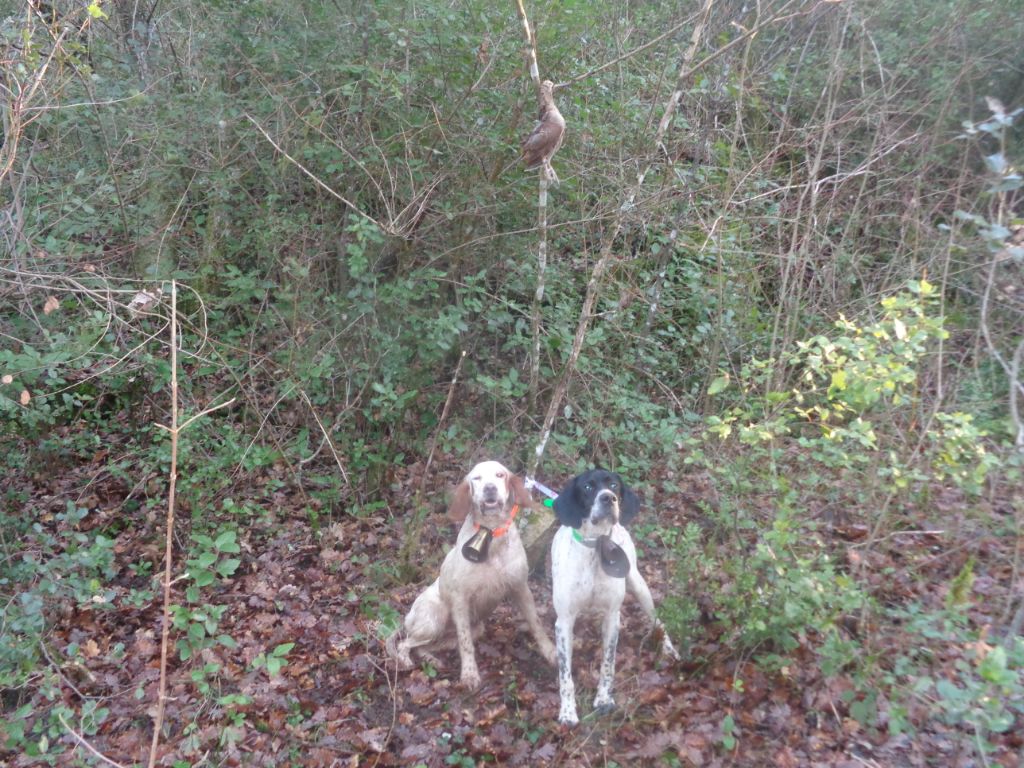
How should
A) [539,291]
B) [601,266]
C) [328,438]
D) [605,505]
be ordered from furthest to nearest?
1. [328,438]
2. [539,291]
3. [601,266]
4. [605,505]

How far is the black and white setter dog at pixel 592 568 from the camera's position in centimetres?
360

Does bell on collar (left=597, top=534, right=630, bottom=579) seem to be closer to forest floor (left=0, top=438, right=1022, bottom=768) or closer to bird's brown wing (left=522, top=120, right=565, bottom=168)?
forest floor (left=0, top=438, right=1022, bottom=768)

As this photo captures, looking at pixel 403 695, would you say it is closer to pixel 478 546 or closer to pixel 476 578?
pixel 476 578

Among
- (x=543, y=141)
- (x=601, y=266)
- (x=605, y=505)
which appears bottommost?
(x=605, y=505)

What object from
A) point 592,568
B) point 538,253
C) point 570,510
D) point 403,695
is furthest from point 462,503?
point 538,253

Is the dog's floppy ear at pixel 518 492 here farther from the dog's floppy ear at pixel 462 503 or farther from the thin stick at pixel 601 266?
the thin stick at pixel 601 266

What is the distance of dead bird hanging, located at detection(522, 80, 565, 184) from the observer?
4.18 meters

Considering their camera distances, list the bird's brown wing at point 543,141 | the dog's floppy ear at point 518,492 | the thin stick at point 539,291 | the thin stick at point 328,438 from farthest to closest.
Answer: the thin stick at point 328,438 → the thin stick at point 539,291 → the bird's brown wing at point 543,141 → the dog's floppy ear at point 518,492

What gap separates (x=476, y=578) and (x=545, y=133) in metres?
2.23

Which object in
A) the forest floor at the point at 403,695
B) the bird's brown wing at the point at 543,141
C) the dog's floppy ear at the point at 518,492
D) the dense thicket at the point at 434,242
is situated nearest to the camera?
the forest floor at the point at 403,695

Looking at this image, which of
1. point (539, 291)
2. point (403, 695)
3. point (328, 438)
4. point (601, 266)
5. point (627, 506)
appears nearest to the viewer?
point (627, 506)

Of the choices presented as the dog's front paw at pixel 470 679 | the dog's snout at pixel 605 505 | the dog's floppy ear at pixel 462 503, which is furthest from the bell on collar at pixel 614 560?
the dog's front paw at pixel 470 679

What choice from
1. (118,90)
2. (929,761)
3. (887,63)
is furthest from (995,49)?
(118,90)

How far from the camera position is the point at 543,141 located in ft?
13.8
